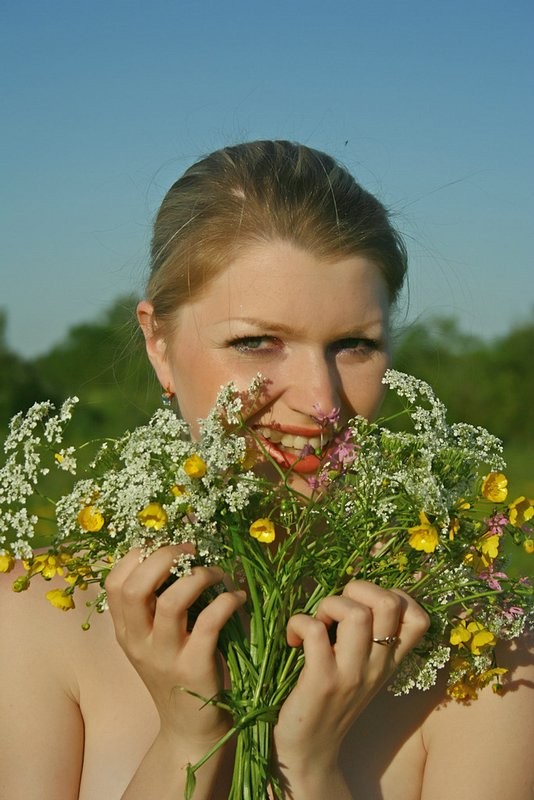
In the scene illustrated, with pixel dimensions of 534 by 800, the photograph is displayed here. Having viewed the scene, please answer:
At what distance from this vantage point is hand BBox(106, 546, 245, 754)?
1968 millimetres

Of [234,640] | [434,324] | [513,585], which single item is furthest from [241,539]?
[434,324]

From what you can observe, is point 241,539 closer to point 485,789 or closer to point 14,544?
point 14,544

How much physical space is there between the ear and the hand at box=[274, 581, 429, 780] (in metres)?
1.04

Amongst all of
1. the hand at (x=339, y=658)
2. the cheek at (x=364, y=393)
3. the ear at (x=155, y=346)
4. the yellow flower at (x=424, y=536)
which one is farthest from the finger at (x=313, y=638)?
the ear at (x=155, y=346)

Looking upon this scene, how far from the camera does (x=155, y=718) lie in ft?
8.91

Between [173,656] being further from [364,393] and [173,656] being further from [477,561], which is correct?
[364,393]

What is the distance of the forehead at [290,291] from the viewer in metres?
2.50

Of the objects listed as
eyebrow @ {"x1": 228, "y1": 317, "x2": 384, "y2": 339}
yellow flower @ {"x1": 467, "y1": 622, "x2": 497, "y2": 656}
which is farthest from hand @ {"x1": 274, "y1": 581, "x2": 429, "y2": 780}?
eyebrow @ {"x1": 228, "y1": 317, "x2": 384, "y2": 339}

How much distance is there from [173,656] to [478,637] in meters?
0.62

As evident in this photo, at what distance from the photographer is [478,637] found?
2059 millimetres

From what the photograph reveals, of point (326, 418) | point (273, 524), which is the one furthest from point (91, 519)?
point (326, 418)

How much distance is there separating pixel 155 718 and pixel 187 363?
95 cm

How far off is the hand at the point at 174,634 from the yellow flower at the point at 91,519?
10 cm

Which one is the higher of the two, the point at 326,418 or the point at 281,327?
the point at 281,327
